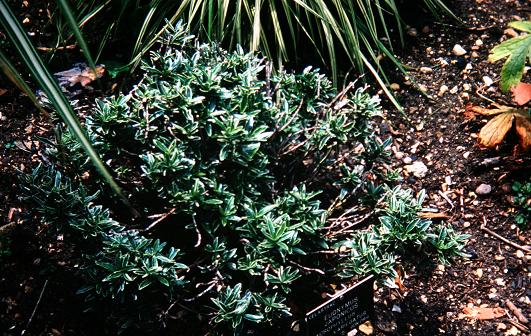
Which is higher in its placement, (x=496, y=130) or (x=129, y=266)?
(x=129, y=266)

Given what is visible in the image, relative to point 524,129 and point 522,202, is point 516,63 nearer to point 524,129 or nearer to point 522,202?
point 524,129

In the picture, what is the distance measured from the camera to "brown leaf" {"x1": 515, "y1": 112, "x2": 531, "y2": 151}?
2.49m

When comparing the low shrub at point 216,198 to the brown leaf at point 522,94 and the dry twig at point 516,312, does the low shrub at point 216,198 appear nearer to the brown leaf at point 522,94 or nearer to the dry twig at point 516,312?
the dry twig at point 516,312

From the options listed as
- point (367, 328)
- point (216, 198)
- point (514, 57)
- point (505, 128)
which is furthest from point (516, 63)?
point (216, 198)

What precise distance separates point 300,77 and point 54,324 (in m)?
1.23

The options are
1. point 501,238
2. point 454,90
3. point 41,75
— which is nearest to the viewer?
point 41,75

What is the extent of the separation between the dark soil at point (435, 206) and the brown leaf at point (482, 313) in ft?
0.06

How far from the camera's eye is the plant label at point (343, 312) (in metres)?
1.80

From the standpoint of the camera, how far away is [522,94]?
9.14 feet

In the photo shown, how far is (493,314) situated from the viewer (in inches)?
86.9

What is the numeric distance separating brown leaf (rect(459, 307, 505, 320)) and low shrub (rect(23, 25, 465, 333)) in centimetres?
43

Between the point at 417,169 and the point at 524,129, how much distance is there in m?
0.49

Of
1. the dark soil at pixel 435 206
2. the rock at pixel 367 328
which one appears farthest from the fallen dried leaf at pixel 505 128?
the rock at pixel 367 328

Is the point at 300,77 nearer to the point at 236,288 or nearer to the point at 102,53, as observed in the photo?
the point at 236,288
